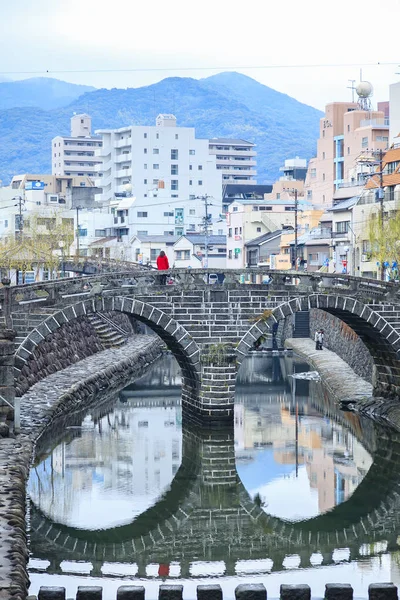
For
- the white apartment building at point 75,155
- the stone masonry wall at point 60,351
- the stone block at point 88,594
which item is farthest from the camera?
the white apartment building at point 75,155

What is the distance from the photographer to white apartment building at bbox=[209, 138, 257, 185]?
518 ft

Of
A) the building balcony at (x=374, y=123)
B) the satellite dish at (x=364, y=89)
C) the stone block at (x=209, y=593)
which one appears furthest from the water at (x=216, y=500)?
the satellite dish at (x=364, y=89)

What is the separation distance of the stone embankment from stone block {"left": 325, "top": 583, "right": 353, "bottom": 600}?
4.84 metres

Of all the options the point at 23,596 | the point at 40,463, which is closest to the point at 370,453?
the point at 40,463

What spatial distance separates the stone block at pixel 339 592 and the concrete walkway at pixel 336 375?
21.3 metres

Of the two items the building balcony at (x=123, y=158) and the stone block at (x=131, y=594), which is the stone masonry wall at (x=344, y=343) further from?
the building balcony at (x=123, y=158)

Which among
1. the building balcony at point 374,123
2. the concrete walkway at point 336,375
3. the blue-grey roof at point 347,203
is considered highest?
the building balcony at point 374,123

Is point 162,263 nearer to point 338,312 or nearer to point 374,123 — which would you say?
point 338,312

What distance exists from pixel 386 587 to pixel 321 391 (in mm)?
27655

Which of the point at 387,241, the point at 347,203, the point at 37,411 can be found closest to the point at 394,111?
the point at 347,203

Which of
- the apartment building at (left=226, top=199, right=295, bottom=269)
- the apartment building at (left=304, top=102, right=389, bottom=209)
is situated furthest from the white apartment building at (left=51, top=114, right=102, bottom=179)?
the apartment building at (left=226, top=199, right=295, bottom=269)

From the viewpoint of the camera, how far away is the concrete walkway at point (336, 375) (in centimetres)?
4000

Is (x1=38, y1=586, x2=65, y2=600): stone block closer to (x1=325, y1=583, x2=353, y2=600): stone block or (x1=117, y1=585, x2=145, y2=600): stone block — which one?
→ (x1=117, y1=585, x2=145, y2=600): stone block

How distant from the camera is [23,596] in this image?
53.1 feet
